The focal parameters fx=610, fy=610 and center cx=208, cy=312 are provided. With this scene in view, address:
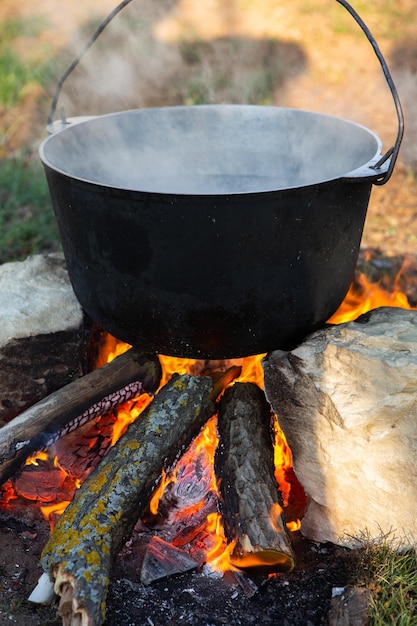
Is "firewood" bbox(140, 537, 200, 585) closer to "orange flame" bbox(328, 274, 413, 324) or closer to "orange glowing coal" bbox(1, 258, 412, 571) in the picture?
"orange glowing coal" bbox(1, 258, 412, 571)

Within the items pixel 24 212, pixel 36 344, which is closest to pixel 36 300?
pixel 36 344

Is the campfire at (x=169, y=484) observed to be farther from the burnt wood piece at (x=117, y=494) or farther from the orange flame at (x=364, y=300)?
the orange flame at (x=364, y=300)

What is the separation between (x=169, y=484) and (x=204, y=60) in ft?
14.3

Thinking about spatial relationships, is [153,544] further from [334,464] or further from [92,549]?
[334,464]

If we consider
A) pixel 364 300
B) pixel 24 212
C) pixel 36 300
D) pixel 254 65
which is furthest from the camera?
pixel 254 65

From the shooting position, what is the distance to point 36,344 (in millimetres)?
1957

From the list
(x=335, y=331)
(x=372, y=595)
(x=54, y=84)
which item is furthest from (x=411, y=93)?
(x=372, y=595)

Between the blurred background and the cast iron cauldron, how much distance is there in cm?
202

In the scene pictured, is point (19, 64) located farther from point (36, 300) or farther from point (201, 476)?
point (201, 476)

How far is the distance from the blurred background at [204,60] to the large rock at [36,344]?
214 cm

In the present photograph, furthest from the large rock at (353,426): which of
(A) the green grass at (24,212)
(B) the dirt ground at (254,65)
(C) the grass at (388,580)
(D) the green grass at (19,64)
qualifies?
(D) the green grass at (19,64)

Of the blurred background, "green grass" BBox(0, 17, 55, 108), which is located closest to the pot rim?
the blurred background

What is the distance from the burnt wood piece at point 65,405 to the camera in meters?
1.77

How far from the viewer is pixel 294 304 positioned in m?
1.80
